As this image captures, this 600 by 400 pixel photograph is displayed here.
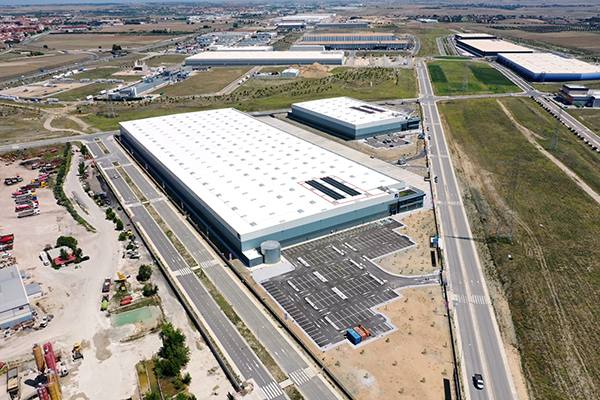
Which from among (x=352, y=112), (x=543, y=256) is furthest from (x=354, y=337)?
(x=352, y=112)

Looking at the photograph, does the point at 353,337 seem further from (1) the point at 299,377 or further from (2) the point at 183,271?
(2) the point at 183,271

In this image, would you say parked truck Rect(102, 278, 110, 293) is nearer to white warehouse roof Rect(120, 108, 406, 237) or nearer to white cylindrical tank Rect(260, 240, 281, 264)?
white warehouse roof Rect(120, 108, 406, 237)

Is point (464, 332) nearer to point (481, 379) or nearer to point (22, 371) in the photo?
point (481, 379)

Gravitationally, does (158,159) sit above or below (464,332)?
above

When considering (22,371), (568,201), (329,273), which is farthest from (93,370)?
(568,201)

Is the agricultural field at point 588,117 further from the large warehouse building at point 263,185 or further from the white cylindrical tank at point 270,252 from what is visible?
the white cylindrical tank at point 270,252

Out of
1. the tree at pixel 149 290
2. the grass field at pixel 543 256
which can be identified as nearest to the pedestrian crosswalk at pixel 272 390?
the tree at pixel 149 290
